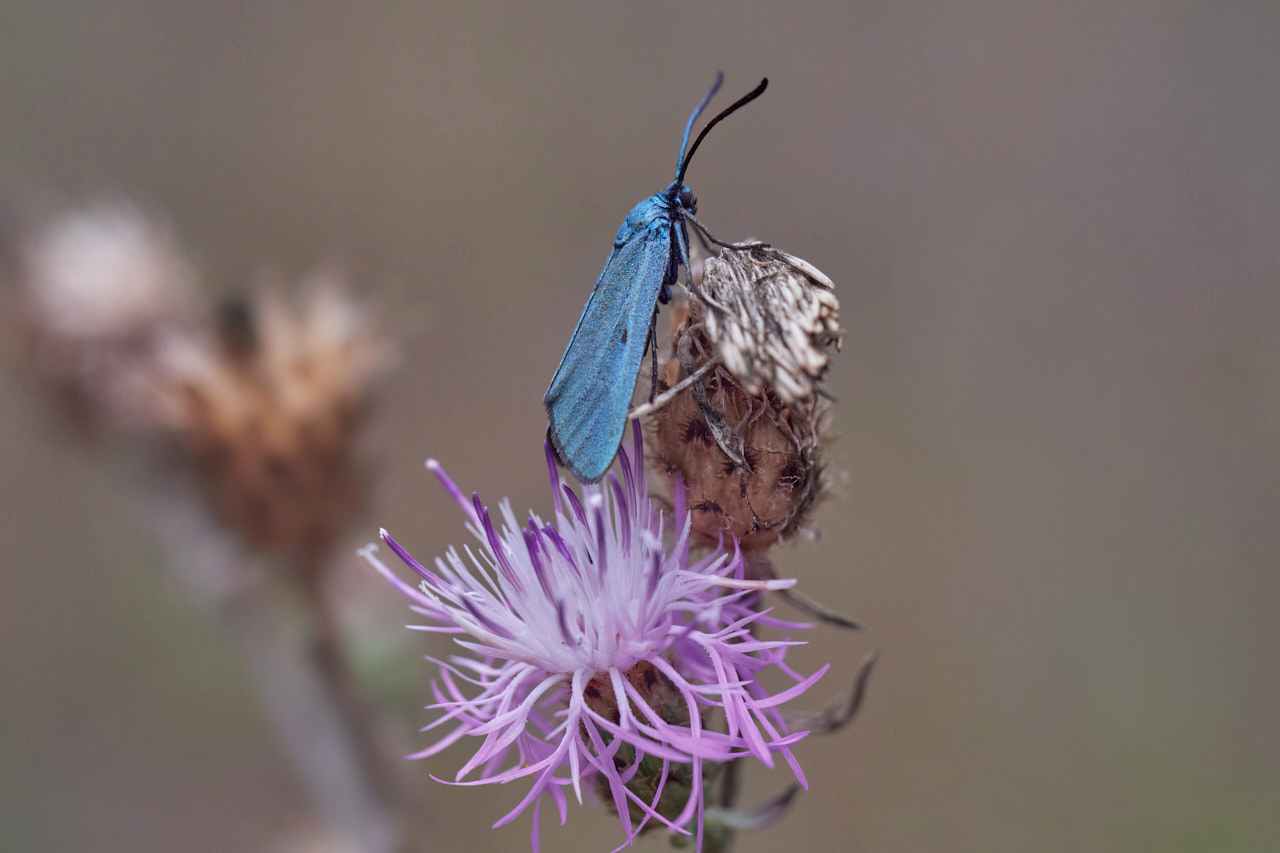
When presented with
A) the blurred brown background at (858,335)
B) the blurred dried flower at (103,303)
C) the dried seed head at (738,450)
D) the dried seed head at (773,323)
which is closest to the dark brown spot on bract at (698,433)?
the dried seed head at (738,450)

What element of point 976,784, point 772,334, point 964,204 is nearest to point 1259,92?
point 964,204

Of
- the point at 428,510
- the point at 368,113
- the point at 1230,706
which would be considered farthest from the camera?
the point at 368,113

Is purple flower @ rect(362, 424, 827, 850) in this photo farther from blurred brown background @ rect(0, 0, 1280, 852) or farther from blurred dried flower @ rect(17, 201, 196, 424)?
blurred dried flower @ rect(17, 201, 196, 424)

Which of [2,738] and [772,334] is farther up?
[2,738]

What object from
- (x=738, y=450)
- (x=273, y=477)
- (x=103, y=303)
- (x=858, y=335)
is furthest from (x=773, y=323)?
(x=858, y=335)

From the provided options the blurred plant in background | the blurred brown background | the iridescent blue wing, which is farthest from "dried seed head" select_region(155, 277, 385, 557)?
the iridescent blue wing

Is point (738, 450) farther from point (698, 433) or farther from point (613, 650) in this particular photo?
point (613, 650)

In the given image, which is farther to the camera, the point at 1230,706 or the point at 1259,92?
the point at 1259,92

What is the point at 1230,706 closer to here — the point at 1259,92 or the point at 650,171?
the point at 1259,92
